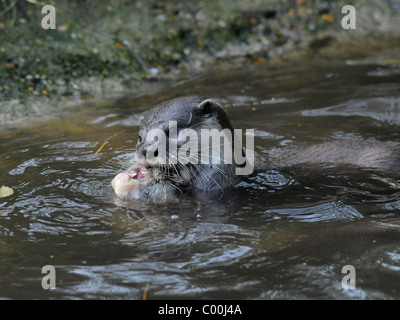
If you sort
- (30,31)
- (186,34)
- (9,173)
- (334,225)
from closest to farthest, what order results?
(334,225)
(9,173)
(30,31)
(186,34)

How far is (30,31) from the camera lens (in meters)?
6.56

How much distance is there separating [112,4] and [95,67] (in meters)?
1.40

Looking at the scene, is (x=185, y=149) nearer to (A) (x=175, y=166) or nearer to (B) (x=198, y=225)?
(A) (x=175, y=166)

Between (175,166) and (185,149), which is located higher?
(185,149)

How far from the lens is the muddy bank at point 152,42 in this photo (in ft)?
19.8

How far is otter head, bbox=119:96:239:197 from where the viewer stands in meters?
3.51

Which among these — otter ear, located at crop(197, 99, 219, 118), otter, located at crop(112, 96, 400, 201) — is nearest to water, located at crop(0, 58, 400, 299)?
otter, located at crop(112, 96, 400, 201)

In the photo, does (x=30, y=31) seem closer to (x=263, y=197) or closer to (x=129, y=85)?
(x=129, y=85)

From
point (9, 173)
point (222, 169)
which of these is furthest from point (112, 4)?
point (222, 169)

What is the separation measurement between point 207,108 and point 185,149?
1.17 ft

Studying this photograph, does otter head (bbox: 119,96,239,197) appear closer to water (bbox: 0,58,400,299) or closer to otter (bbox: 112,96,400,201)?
otter (bbox: 112,96,400,201)

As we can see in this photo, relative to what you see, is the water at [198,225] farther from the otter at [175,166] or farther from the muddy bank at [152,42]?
the muddy bank at [152,42]

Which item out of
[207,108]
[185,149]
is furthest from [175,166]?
[207,108]

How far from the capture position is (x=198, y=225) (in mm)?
3334
